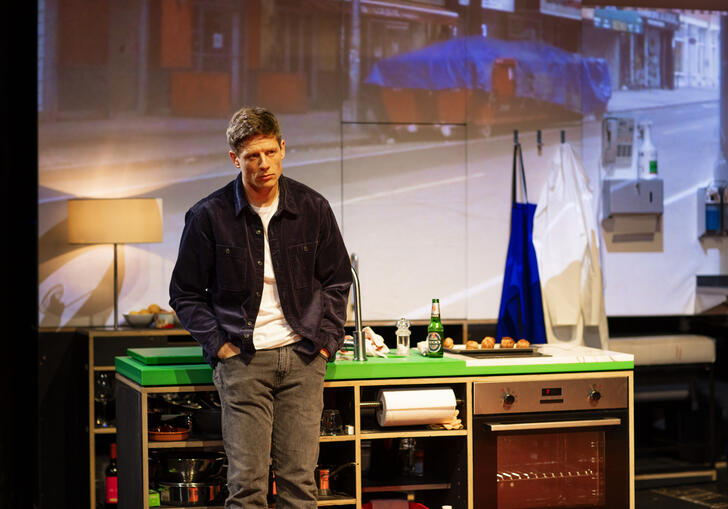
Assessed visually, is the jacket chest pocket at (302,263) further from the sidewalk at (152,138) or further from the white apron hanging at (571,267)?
the white apron hanging at (571,267)

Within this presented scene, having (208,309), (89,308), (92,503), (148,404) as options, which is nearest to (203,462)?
(148,404)

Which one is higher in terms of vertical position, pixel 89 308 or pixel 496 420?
pixel 89 308

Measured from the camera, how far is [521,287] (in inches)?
209

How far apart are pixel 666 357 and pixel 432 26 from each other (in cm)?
239

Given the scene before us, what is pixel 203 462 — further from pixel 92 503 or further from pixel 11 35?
pixel 11 35

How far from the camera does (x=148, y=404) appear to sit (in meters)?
3.42

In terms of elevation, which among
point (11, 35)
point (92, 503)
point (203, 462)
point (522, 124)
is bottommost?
point (92, 503)

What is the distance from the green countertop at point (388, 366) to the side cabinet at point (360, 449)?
3 cm

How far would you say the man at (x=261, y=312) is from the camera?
294 cm

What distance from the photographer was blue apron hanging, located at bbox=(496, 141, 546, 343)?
5.31 metres

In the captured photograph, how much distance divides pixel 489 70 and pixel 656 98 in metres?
1.13

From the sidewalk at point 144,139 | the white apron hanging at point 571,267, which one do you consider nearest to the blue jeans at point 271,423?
the sidewalk at point 144,139

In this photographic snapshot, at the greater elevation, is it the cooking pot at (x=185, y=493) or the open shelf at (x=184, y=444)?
the open shelf at (x=184, y=444)

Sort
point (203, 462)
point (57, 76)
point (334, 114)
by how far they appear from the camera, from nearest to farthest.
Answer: point (203, 462)
point (57, 76)
point (334, 114)
